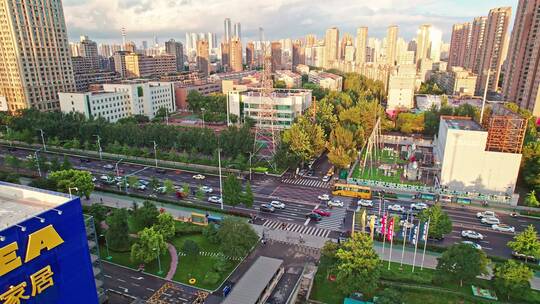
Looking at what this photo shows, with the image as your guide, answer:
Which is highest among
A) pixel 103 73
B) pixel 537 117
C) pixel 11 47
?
pixel 11 47

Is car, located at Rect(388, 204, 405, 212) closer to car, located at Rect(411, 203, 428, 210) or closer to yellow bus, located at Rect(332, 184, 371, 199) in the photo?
car, located at Rect(411, 203, 428, 210)

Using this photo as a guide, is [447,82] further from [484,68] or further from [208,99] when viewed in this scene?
[208,99]

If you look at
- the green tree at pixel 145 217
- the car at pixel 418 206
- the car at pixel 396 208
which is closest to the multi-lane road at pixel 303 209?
the car at pixel 418 206

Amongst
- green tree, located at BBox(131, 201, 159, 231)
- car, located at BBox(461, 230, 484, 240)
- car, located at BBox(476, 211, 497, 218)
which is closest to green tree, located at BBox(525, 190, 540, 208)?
car, located at BBox(476, 211, 497, 218)

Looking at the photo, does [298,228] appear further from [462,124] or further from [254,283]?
[462,124]

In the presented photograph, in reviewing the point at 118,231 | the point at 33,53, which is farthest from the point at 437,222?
the point at 33,53

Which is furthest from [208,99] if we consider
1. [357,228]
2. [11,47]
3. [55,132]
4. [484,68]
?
[484,68]
